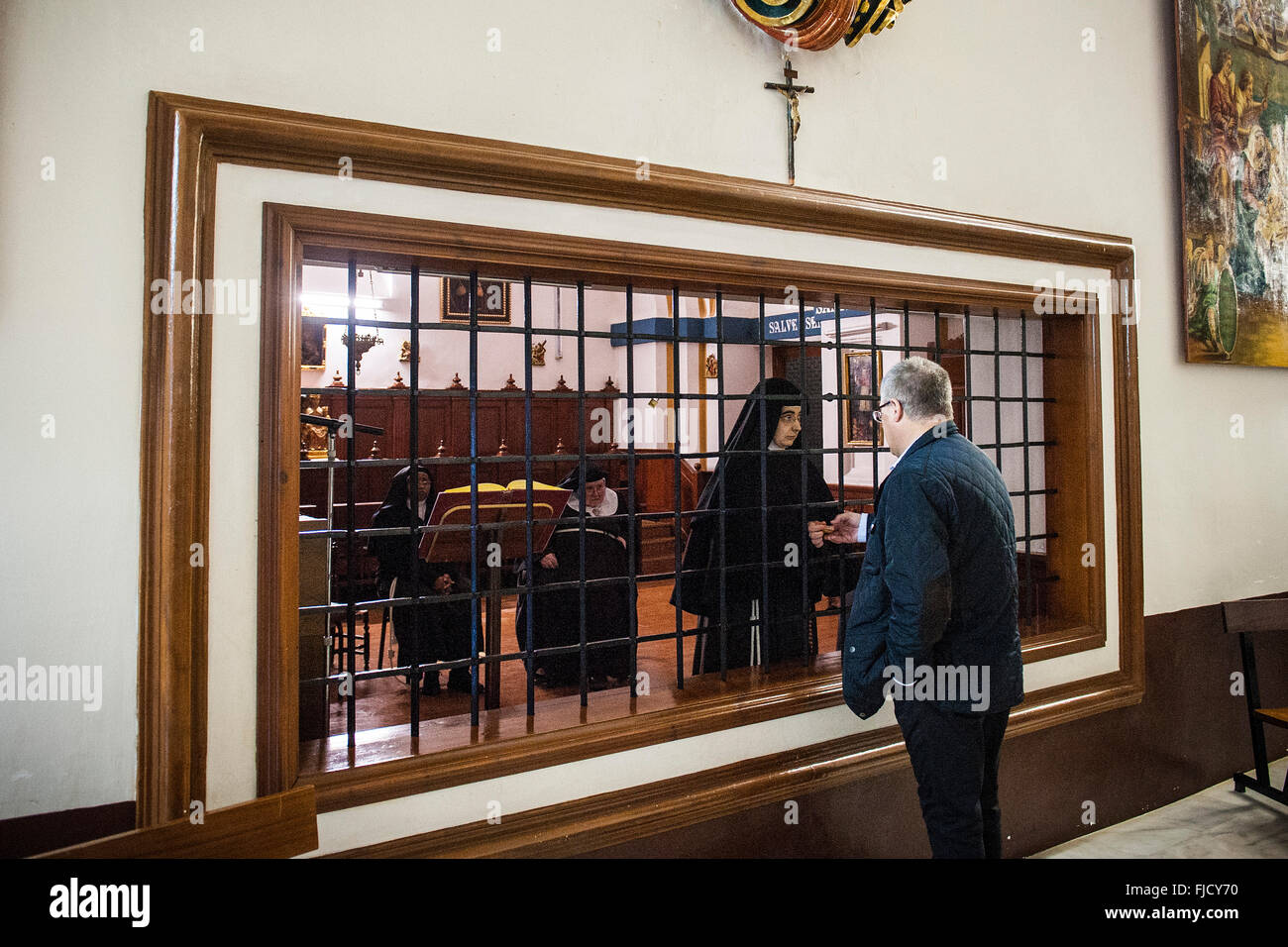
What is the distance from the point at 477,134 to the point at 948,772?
2309mm

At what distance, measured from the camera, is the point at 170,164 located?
5.99 ft

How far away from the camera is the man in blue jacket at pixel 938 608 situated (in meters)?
2.24

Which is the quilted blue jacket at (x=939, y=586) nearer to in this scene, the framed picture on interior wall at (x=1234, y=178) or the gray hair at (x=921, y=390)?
the gray hair at (x=921, y=390)

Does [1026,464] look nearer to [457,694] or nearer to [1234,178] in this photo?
[1234,178]

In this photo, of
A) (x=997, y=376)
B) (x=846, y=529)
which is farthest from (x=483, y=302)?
(x=846, y=529)

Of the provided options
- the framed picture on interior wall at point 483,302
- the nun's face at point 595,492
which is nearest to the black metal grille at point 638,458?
the nun's face at point 595,492

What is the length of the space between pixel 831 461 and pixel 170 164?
811 centimetres

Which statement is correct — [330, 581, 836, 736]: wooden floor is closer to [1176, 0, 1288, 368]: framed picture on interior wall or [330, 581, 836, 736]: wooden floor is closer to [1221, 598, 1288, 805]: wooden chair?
[1221, 598, 1288, 805]: wooden chair

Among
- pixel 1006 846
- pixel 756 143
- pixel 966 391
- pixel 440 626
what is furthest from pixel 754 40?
pixel 440 626

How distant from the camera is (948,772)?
230 centimetres

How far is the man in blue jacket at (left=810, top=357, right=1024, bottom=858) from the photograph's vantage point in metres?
2.24

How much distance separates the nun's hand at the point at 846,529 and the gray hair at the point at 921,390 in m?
0.64

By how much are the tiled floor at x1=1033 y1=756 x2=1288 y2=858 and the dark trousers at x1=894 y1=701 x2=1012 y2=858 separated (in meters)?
1.48
